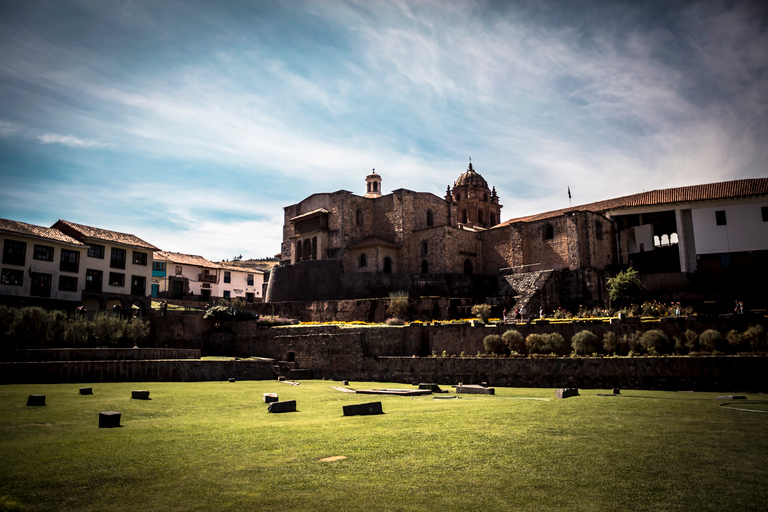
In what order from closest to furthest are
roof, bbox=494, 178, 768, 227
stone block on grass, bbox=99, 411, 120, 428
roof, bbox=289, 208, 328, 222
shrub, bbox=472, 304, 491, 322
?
Result: stone block on grass, bbox=99, 411, 120, 428
shrub, bbox=472, 304, 491, 322
roof, bbox=494, 178, 768, 227
roof, bbox=289, 208, 328, 222

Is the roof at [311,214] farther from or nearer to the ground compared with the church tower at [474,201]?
nearer to the ground

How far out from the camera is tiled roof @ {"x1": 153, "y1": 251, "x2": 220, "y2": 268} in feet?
164

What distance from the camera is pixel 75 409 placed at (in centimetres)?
1012

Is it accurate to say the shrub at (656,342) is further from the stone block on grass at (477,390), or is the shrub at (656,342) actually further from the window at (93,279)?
the window at (93,279)

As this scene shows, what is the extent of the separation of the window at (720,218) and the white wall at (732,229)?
0.57ft

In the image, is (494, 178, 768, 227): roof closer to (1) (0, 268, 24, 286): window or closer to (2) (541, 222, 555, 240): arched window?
(2) (541, 222, 555, 240): arched window

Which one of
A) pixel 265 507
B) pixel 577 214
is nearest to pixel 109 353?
pixel 265 507

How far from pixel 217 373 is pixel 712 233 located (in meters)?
30.8

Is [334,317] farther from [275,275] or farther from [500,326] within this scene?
[500,326]

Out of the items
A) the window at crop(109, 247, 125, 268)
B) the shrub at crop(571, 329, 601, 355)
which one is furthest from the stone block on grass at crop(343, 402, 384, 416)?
the window at crop(109, 247, 125, 268)

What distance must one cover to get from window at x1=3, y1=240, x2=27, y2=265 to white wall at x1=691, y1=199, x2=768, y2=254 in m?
42.6

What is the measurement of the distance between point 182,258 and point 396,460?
50454 millimetres

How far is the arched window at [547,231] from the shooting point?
39.0 meters

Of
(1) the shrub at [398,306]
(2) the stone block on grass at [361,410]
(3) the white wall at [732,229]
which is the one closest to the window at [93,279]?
(1) the shrub at [398,306]
